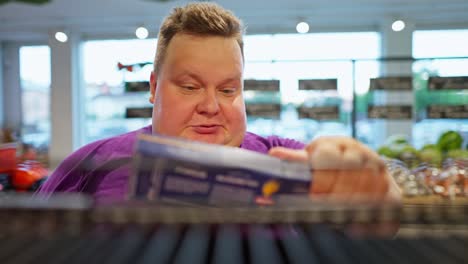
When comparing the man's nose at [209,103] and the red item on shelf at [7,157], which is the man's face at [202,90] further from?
the red item on shelf at [7,157]

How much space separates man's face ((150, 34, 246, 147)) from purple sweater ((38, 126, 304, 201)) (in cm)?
11

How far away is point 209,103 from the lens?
581 millimetres

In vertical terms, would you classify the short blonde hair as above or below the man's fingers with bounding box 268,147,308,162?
above

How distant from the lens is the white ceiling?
3.72m

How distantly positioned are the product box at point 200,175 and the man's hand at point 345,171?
40mm

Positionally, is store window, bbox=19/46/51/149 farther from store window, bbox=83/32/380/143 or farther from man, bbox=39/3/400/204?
man, bbox=39/3/400/204

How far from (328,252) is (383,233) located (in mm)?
51

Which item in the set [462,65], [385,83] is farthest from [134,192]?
[462,65]

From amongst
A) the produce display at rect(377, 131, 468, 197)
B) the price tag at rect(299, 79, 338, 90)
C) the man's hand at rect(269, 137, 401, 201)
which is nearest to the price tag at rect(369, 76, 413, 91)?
the price tag at rect(299, 79, 338, 90)

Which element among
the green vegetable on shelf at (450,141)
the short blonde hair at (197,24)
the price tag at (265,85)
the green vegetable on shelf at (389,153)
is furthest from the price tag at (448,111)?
the short blonde hair at (197,24)

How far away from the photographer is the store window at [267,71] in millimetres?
3758

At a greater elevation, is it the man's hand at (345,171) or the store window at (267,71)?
the store window at (267,71)

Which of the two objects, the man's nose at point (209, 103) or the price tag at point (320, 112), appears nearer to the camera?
the man's nose at point (209, 103)

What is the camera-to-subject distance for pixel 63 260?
306mm
